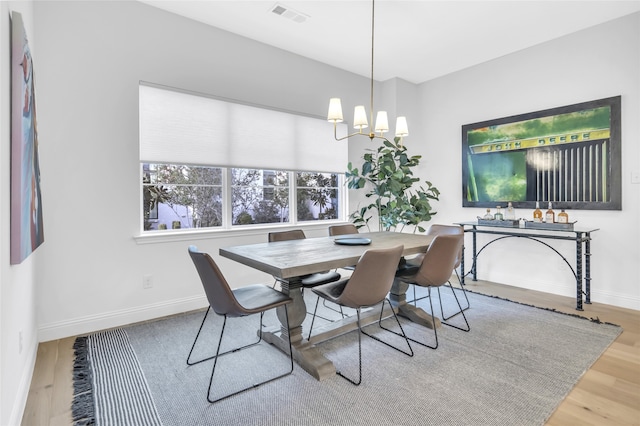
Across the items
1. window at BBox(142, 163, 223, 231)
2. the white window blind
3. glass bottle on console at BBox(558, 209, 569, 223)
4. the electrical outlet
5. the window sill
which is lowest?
the electrical outlet

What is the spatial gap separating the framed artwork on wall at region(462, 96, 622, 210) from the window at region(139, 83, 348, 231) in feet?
6.09

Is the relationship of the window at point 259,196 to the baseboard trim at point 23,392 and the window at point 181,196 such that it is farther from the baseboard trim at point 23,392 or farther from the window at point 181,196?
the baseboard trim at point 23,392

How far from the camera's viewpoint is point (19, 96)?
1.60 m

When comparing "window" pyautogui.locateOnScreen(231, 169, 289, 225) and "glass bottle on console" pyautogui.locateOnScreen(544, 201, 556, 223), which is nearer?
"glass bottle on console" pyautogui.locateOnScreen(544, 201, 556, 223)

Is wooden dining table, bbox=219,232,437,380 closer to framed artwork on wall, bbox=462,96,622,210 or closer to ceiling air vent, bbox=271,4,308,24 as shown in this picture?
framed artwork on wall, bbox=462,96,622,210

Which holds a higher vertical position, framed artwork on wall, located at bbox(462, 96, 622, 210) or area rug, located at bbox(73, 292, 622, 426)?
framed artwork on wall, located at bbox(462, 96, 622, 210)

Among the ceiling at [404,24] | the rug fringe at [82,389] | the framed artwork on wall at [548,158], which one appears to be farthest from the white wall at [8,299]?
the framed artwork on wall at [548,158]

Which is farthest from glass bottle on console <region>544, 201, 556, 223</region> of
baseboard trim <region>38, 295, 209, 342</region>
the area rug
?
baseboard trim <region>38, 295, 209, 342</region>

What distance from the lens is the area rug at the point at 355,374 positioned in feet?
5.74

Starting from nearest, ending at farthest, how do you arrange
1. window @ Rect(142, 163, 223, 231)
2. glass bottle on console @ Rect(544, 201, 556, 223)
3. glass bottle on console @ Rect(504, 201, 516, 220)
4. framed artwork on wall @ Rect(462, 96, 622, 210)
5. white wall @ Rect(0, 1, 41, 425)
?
1. white wall @ Rect(0, 1, 41, 425)
2. window @ Rect(142, 163, 223, 231)
3. framed artwork on wall @ Rect(462, 96, 622, 210)
4. glass bottle on console @ Rect(544, 201, 556, 223)
5. glass bottle on console @ Rect(504, 201, 516, 220)

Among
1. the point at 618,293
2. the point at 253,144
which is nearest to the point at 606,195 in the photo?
the point at 618,293

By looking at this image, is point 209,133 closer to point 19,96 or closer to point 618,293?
point 19,96

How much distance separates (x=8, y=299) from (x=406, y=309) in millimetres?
2725

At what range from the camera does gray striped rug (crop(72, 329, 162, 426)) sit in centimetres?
175
